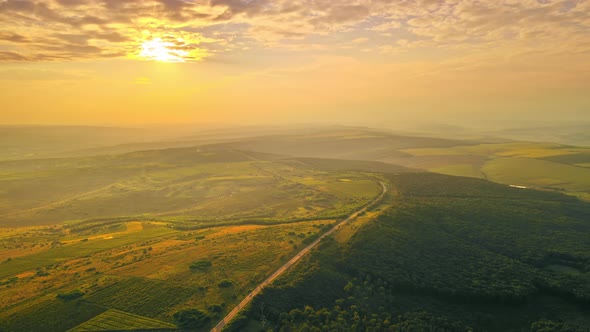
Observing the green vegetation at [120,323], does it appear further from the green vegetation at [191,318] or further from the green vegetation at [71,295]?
the green vegetation at [71,295]

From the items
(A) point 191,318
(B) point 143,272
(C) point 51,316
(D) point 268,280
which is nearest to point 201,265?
(B) point 143,272

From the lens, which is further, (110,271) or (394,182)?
(394,182)

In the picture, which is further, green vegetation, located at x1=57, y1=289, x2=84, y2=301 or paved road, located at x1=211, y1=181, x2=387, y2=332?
green vegetation, located at x1=57, y1=289, x2=84, y2=301

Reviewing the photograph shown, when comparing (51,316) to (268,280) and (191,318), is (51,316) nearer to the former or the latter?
(191,318)

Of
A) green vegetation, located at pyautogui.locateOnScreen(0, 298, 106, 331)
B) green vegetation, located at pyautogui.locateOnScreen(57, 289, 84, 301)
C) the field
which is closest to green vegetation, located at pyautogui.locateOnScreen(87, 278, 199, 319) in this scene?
the field

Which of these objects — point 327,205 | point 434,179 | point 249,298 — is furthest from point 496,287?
point 434,179

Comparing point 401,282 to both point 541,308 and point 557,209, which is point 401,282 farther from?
point 557,209

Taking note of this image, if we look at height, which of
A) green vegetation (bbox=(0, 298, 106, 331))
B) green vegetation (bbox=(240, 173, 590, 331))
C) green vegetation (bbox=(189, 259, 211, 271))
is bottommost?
green vegetation (bbox=(240, 173, 590, 331))

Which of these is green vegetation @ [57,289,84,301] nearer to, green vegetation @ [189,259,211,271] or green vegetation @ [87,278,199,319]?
green vegetation @ [87,278,199,319]
